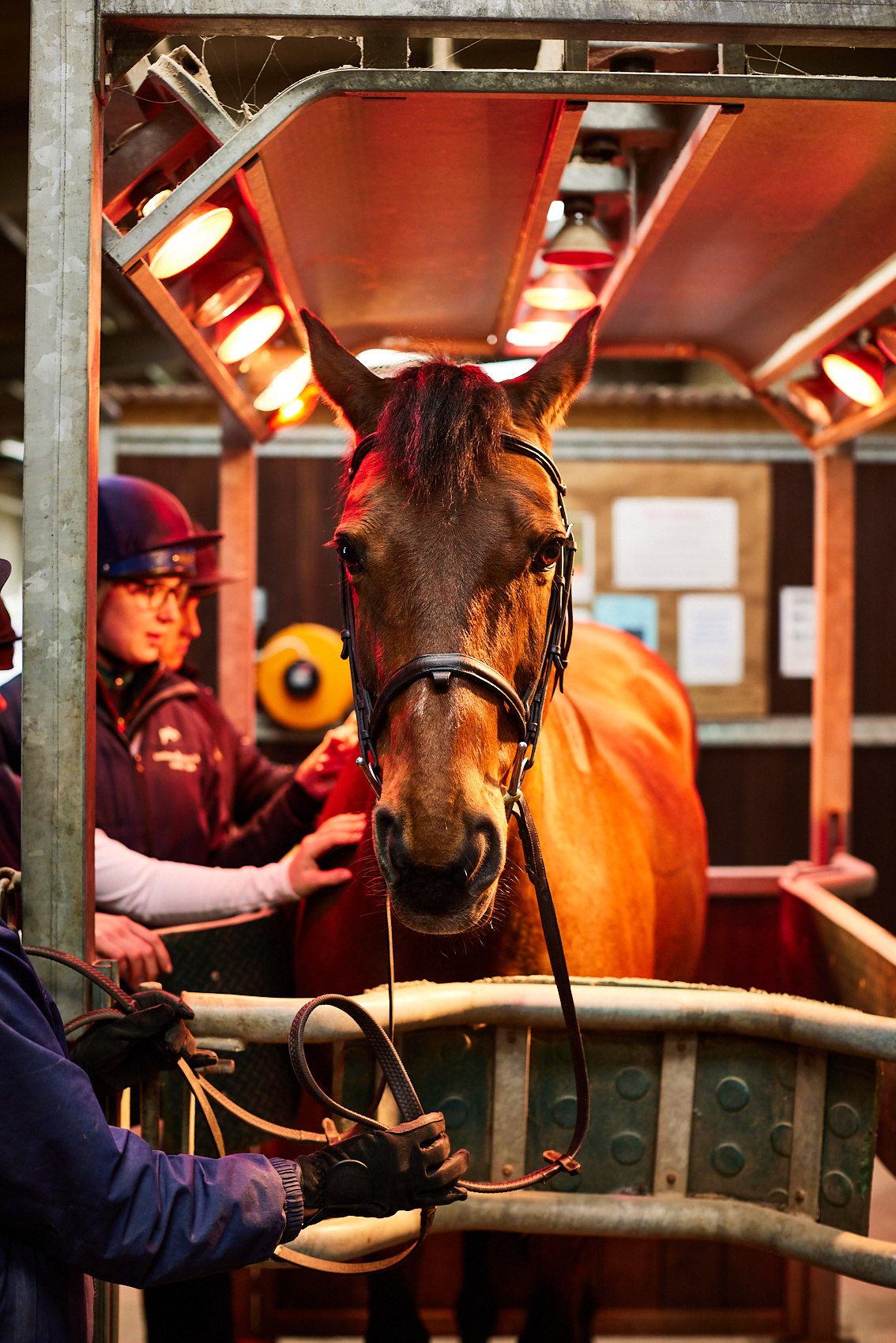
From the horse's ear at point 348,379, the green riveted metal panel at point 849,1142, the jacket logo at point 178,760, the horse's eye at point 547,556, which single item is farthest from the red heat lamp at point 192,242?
the green riveted metal panel at point 849,1142

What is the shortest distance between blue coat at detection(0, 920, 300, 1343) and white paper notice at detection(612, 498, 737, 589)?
488cm

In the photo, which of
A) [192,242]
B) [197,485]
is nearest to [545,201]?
[192,242]

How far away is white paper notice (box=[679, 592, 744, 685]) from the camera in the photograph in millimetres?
5707

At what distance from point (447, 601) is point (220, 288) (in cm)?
136

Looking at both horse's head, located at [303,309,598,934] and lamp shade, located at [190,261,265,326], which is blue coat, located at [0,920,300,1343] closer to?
horse's head, located at [303,309,598,934]

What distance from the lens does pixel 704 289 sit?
8.63 ft

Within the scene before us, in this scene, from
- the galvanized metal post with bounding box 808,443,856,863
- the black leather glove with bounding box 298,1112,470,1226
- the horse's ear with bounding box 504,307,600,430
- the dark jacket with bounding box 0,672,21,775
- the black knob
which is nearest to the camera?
the black leather glove with bounding box 298,1112,470,1226

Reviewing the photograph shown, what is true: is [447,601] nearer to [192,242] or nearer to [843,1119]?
[843,1119]

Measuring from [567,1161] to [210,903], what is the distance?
92 centimetres

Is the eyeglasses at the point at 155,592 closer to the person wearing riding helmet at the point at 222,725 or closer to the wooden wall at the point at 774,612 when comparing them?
the person wearing riding helmet at the point at 222,725

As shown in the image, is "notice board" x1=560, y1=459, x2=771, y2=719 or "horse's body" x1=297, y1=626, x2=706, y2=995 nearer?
"horse's body" x1=297, y1=626, x2=706, y2=995

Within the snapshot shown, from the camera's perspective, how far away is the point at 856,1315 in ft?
11.0

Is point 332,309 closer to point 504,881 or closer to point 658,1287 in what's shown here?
point 504,881

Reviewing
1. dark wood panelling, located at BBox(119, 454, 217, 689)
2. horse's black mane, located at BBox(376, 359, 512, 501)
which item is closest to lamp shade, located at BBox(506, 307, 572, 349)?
horse's black mane, located at BBox(376, 359, 512, 501)
